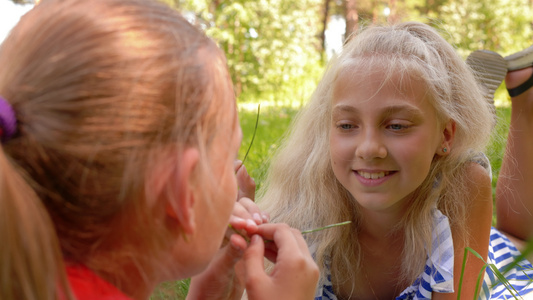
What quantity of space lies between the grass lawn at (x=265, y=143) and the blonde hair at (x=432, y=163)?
0.49 meters

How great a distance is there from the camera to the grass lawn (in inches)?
76.2

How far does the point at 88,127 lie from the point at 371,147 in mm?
1065

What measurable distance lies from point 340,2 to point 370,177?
21162mm

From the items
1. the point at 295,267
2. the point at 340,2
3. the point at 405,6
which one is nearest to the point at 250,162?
the point at 295,267

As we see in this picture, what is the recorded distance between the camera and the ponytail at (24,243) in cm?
80

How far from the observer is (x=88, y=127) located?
852 mm

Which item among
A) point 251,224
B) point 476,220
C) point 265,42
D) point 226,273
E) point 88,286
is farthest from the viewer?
point 265,42

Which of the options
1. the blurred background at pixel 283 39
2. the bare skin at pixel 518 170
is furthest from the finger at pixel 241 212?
the blurred background at pixel 283 39

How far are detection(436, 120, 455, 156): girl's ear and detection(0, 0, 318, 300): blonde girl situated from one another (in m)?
1.05

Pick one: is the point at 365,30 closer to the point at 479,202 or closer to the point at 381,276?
the point at 479,202

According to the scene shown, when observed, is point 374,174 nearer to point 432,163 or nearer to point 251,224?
point 432,163

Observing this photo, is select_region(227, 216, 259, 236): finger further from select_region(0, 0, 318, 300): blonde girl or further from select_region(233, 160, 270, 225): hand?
select_region(0, 0, 318, 300): blonde girl

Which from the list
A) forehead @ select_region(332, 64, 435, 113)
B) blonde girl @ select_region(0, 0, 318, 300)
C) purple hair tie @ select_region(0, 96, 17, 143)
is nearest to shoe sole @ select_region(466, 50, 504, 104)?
forehead @ select_region(332, 64, 435, 113)

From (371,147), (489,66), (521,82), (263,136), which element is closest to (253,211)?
(371,147)
